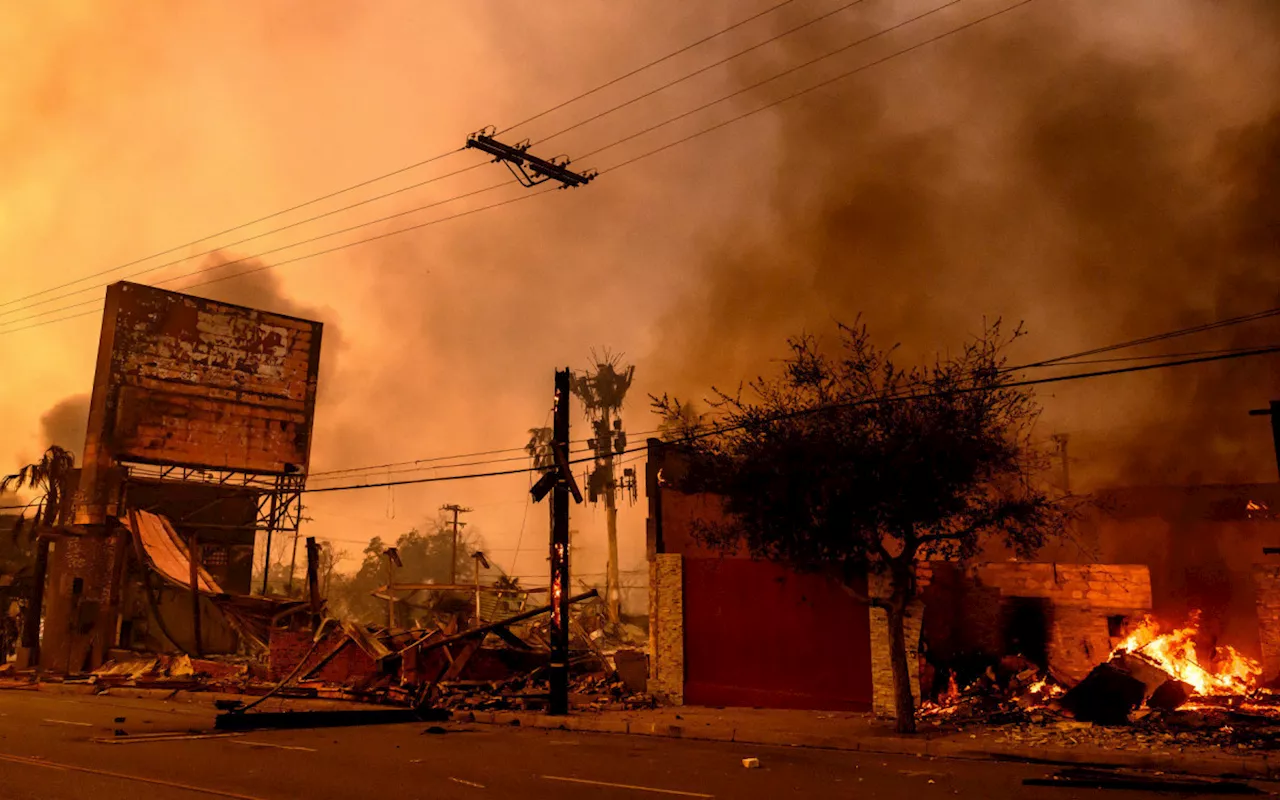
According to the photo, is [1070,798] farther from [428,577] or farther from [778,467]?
[428,577]

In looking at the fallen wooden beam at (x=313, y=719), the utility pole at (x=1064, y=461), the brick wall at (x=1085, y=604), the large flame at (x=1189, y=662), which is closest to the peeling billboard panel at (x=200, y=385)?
the fallen wooden beam at (x=313, y=719)

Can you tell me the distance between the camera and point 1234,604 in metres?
29.2

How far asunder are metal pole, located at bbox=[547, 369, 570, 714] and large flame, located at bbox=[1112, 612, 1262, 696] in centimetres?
1148

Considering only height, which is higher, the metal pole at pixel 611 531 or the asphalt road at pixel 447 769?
the metal pole at pixel 611 531

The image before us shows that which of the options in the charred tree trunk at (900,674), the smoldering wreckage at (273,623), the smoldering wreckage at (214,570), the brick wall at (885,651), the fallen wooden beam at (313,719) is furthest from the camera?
the smoldering wreckage at (214,570)

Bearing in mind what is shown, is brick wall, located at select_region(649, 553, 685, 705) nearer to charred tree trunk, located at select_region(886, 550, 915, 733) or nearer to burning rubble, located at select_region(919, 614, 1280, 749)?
burning rubble, located at select_region(919, 614, 1280, 749)

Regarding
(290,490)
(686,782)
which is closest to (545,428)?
(290,490)

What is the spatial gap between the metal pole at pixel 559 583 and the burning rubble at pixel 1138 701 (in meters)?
7.24

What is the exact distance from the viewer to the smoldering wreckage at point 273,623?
54.2 ft

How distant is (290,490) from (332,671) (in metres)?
16.9

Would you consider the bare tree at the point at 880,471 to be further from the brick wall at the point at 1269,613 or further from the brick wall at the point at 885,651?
the brick wall at the point at 1269,613

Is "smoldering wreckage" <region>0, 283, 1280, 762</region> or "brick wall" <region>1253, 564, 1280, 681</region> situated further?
"brick wall" <region>1253, 564, 1280, 681</region>

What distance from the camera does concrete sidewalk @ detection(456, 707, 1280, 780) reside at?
37.8 feet

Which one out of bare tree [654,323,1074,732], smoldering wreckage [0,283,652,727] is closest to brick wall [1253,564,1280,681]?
bare tree [654,323,1074,732]
